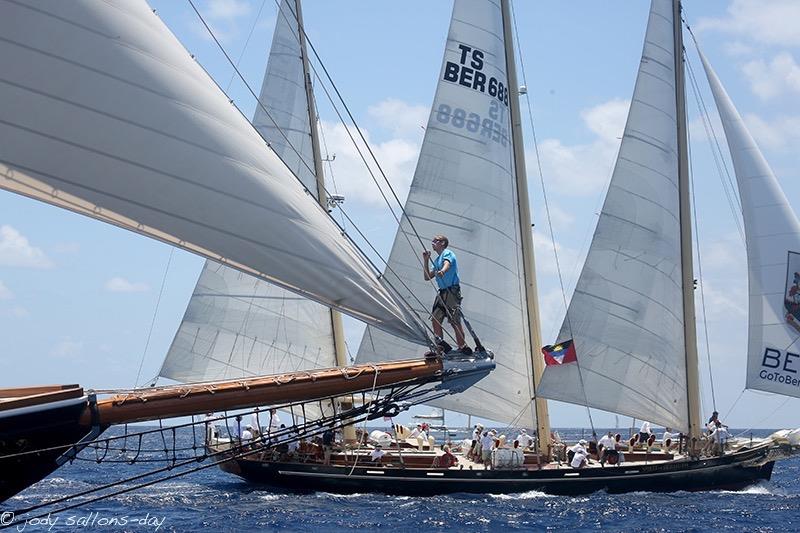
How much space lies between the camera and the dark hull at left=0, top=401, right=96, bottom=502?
510 inches

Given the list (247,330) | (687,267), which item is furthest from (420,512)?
(687,267)

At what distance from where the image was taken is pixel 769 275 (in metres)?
32.0

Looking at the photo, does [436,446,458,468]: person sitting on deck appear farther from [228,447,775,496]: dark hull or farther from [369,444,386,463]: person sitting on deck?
[369,444,386,463]: person sitting on deck

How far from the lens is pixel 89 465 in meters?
58.5

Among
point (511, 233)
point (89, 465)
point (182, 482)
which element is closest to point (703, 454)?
point (511, 233)

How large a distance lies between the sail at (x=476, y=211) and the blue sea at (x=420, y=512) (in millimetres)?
3925

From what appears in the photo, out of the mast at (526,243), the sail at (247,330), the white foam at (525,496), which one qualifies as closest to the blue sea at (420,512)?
the white foam at (525,496)

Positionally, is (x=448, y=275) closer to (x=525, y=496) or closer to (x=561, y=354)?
(x=525, y=496)

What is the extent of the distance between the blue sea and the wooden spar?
9.23m

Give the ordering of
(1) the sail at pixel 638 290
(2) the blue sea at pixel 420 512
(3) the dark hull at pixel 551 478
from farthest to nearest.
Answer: (1) the sail at pixel 638 290 < (3) the dark hull at pixel 551 478 < (2) the blue sea at pixel 420 512

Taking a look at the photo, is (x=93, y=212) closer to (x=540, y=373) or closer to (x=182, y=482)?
(x=540, y=373)

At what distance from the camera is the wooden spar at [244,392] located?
13.5 metres

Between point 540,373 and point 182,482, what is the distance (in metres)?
14.4

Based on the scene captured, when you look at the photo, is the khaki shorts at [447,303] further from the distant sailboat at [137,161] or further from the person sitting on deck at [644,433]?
the person sitting on deck at [644,433]
